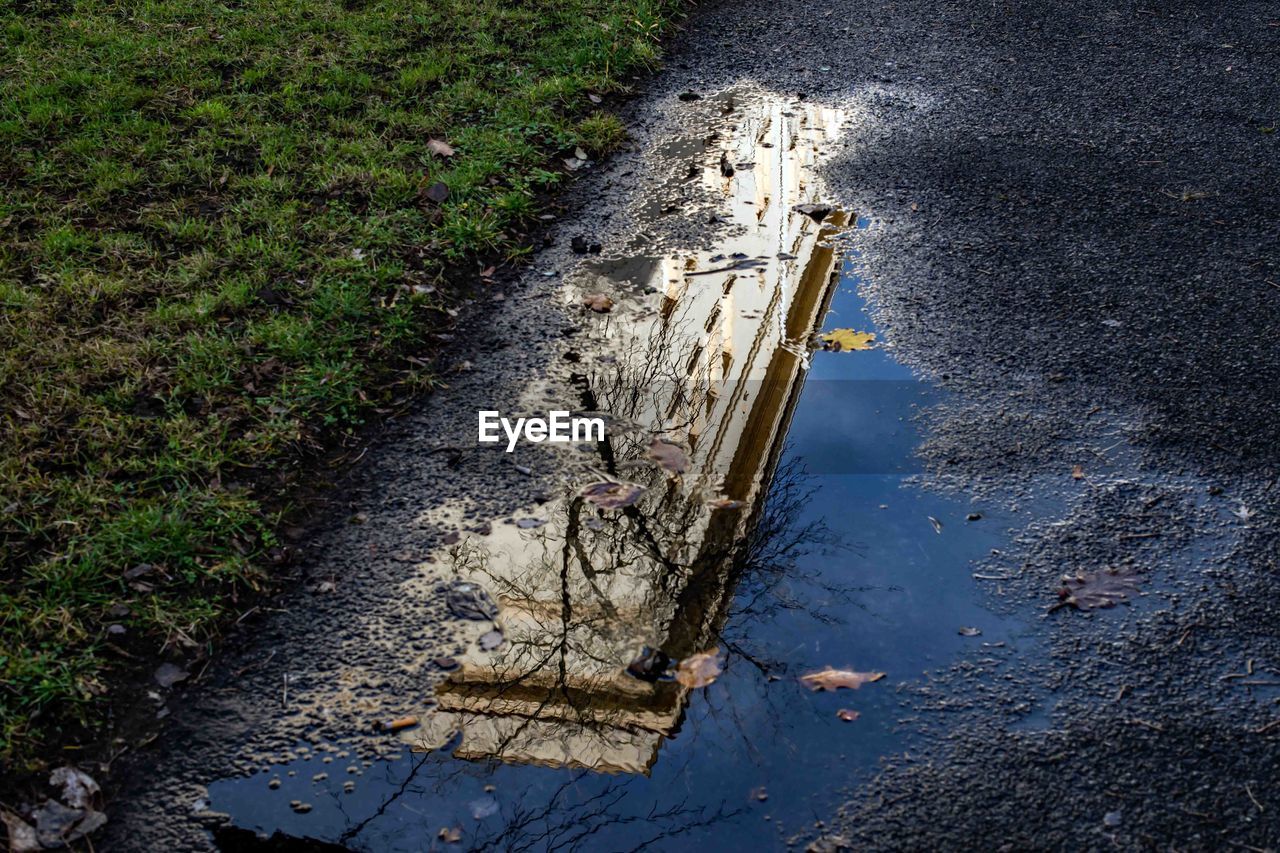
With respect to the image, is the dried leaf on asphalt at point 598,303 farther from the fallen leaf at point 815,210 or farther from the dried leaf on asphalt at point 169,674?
the dried leaf on asphalt at point 169,674

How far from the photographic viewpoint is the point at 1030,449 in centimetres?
348

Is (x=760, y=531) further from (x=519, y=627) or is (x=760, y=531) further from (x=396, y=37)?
(x=396, y=37)

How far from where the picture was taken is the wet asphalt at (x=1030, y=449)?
2.53 m

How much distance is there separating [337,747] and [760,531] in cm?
135

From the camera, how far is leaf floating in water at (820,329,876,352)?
4.03 meters

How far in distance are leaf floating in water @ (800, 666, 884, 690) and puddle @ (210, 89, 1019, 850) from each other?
29 millimetres

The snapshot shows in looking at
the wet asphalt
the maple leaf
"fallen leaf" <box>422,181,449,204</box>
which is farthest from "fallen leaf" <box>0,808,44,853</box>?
the maple leaf

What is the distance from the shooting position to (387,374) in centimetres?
393

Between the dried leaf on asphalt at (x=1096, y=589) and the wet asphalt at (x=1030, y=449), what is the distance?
0.12ft

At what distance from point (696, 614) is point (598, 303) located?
1703 millimetres

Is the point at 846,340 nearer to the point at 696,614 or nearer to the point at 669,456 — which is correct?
the point at 669,456

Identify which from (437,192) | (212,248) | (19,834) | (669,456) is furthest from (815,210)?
(19,834)

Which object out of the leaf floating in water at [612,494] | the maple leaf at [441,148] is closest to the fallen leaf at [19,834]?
the leaf floating in water at [612,494]

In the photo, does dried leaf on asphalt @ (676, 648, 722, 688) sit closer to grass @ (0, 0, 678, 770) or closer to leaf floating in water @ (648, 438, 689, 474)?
leaf floating in water @ (648, 438, 689, 474)
